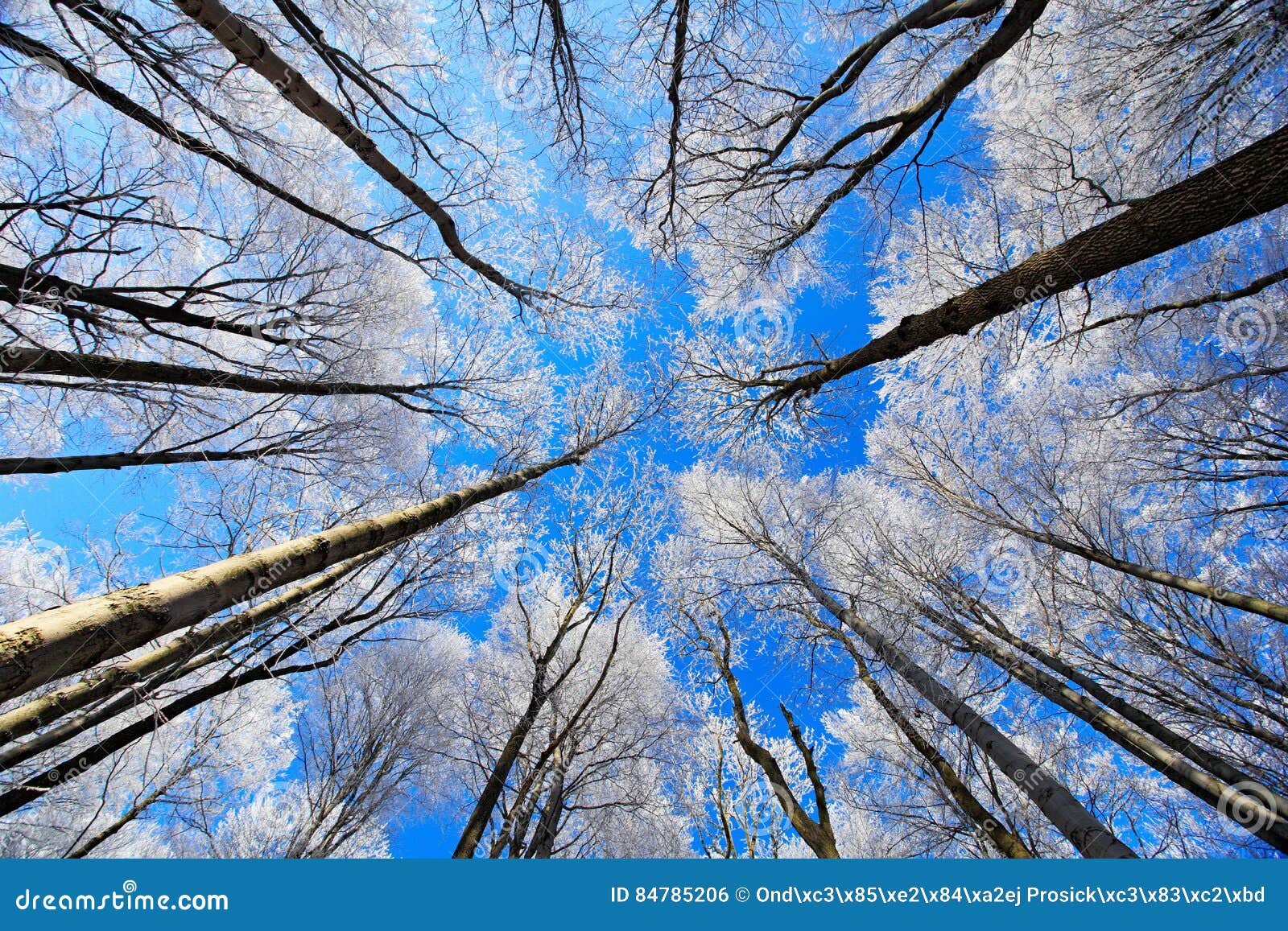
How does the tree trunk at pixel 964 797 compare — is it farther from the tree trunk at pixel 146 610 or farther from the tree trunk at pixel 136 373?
the tree trunk at pixel 136 373

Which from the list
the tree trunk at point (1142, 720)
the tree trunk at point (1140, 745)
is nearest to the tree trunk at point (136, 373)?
the tree trunk at point (1140, 745)

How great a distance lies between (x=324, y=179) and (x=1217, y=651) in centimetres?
1374

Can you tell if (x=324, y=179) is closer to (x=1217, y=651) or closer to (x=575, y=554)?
(x=575, y=554)

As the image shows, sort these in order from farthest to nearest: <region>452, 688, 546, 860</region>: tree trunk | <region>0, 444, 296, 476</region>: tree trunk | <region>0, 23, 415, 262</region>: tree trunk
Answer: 1. <region>452, 688, 546, 860</region>: tree trunk
2. <region>0, 444, 296, 476</region>: tree trunk
3. <region>0, 23, 415, 262</region>: tree trunk

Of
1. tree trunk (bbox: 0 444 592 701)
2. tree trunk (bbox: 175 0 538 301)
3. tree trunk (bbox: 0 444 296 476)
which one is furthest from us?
tree trunk (bbox: 0 444 296 476)

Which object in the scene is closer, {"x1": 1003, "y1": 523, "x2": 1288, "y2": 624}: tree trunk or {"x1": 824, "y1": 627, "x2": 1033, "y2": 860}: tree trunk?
{"x1": 824, "y1": 627, "x2": 1033, "y2": 860}: tree trunk

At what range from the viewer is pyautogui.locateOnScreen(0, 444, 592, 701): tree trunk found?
5.74 ft

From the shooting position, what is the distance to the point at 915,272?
798 centimetres

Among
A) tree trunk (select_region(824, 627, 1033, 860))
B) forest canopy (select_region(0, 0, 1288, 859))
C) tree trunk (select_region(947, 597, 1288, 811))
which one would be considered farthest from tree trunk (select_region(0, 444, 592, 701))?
tree trunk (select_region(947, 597, 1288, 811))

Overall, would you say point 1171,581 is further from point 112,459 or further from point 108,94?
point 112,459

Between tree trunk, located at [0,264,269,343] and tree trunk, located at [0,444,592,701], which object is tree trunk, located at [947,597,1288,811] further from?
tree trunk, located at [0,264,269,343]

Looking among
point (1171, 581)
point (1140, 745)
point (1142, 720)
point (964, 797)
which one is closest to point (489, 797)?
point (964, 797)

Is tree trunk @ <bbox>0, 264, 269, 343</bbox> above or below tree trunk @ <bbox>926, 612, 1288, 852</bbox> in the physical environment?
above

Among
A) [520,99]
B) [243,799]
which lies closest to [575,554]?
[520,99]
